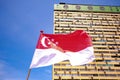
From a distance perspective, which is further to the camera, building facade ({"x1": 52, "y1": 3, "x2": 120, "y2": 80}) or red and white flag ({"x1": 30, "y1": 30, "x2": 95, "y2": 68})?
building facade ({"x1": 52, "y1": 3, "x2": 120, "y2": 80})

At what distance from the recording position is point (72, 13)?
249 feet

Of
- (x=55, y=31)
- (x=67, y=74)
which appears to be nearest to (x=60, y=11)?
(x=55, y=31)

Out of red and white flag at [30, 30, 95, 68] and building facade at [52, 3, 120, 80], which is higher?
building facade at [52, 3, 120, 80]

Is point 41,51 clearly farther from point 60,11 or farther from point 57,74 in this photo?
point 60,11

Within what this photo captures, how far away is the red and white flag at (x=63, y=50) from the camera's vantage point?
1023cm

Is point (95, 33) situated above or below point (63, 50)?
above

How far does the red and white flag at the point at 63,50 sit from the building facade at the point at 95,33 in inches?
1893

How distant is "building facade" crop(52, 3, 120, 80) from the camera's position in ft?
202

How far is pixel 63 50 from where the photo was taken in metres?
11.0

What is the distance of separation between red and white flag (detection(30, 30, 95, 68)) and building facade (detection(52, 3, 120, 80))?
4807 cm

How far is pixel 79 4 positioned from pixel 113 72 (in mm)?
28632

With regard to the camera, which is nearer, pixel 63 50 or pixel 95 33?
pixel 63 50

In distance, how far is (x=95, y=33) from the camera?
72.1m

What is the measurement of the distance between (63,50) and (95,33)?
62.3 meters
